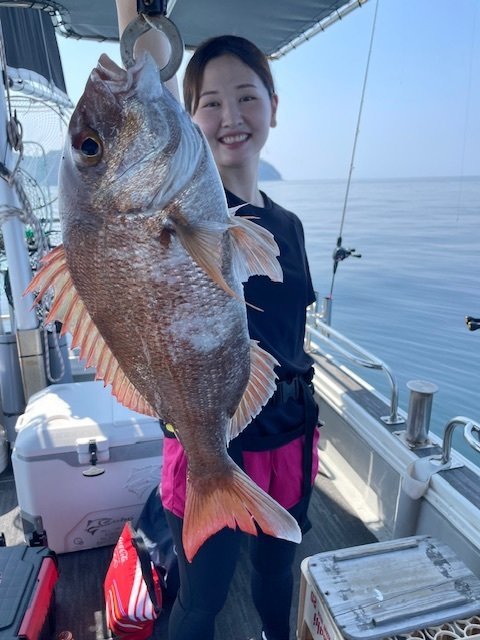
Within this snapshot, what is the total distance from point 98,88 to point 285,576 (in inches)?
62.4

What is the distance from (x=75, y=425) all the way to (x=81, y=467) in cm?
21

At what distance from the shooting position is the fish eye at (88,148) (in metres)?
0.93

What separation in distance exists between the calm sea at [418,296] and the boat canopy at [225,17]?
3.34 meters

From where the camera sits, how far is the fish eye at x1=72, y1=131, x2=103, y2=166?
931 mm

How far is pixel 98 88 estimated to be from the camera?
2.96 feet

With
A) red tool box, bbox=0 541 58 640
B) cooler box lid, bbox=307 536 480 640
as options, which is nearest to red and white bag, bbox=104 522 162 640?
red tool box, bbox=0 541 58 640

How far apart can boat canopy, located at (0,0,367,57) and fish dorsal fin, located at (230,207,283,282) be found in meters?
Result: 2.74

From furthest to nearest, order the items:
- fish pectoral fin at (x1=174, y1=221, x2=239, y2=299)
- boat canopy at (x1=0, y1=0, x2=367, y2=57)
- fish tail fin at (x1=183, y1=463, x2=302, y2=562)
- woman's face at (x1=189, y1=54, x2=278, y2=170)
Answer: boat canopy at (x1=0, y1=0, x2=367, y2=57) → woman's face at (x1=189, y1=54, x2=278, y2=170) → fish tail fin at (x1=183, y1=463, x2=302, y2=562) → fish pectoral fin at (x1=174, y1=221, x2=239, y2=299)

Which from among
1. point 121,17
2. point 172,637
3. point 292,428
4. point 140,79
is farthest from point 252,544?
point 121,17

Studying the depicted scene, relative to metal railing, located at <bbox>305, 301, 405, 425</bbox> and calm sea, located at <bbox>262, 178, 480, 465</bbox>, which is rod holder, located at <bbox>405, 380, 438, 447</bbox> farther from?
calm sea, located at <bbox>262, 178, 480, 465</bbox>

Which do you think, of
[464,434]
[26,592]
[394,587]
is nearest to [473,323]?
[464,434]

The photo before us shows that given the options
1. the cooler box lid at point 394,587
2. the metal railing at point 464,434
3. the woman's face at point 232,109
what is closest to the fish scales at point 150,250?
the woman's face at point 232,109

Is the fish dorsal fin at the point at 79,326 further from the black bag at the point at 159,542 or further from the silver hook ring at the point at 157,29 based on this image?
the black bag at the point at 159,542

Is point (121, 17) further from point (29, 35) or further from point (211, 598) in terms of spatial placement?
point (29, 35)
